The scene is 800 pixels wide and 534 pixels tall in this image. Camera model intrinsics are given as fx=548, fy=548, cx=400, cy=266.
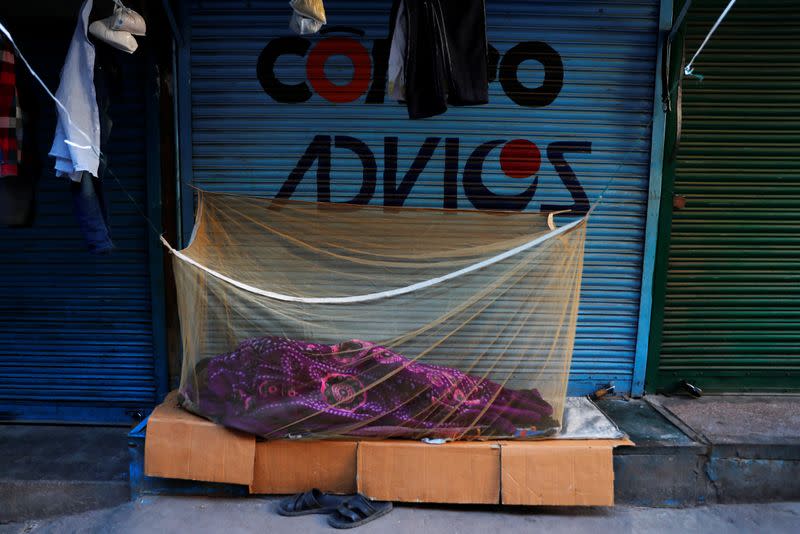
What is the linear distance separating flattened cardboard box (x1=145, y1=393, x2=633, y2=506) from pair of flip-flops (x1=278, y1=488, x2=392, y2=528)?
0.08 meters

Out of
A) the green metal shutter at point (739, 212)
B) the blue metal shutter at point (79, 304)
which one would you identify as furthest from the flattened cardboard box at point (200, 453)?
the green metal shutter at point (739, 212)

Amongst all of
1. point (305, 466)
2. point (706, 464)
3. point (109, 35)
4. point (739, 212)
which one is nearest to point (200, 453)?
point (305, 466)

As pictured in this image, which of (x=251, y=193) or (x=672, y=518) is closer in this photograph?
(x=672, y=518)

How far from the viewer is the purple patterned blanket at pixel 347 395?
2.95 m

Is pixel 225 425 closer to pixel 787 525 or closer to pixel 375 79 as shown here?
pixel 375 79

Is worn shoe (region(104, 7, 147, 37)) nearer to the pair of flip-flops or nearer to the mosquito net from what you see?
the mosquito net

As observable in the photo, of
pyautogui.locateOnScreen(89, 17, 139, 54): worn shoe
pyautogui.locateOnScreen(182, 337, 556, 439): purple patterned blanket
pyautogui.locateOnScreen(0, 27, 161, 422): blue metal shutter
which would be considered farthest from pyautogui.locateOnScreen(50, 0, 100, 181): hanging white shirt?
pyautogui.locateOnScreen(182, 337, 556, 439): purple patterned blanket

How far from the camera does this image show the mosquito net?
2955mm

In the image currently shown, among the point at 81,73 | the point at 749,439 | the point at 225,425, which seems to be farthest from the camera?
the point at 749,439

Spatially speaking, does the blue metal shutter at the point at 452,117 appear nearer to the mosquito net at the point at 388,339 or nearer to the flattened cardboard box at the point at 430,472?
the mosquito net at the point at 388,339

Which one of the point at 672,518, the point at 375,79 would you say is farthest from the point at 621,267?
the point at 375,79

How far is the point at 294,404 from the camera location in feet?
9.64

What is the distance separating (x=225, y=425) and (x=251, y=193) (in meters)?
1.61

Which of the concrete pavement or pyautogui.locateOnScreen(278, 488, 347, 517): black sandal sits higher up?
pyautogui.locateOnScreen(278, 488, 347, 517): black sandal
